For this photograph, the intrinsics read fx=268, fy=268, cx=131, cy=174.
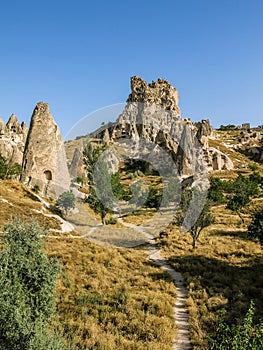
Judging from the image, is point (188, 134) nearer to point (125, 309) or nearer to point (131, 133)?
point (131, 133)

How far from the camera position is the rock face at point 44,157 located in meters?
53.4

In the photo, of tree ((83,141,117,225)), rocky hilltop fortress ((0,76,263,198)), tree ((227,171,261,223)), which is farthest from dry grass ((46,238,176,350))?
rocky hilltop fortress ((0,76,263,198))

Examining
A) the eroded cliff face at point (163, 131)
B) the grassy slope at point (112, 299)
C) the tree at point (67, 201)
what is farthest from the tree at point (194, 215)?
the eroded cliff face at point (163, 131)

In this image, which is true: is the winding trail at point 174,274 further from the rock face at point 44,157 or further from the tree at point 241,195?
the rock face at point 44,157

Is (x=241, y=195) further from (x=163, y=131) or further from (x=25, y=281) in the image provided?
(x=163, y=131)

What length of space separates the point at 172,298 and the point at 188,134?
7588 centimetres

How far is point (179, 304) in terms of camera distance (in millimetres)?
16000

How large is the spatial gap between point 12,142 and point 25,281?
2984 inches

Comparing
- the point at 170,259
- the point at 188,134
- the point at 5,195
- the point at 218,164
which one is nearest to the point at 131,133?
the point at 188,134

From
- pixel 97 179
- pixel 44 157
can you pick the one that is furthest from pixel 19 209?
pixel 44 157

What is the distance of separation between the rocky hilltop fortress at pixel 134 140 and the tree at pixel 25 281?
43.5m

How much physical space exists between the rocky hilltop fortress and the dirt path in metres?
32.1

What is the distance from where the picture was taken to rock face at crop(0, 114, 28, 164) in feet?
200

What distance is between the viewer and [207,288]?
17844 mm
